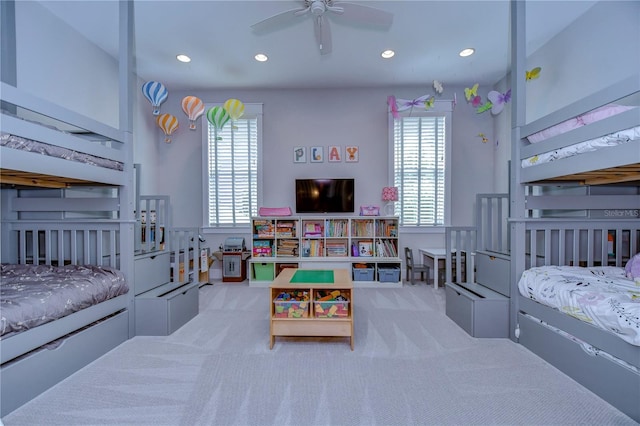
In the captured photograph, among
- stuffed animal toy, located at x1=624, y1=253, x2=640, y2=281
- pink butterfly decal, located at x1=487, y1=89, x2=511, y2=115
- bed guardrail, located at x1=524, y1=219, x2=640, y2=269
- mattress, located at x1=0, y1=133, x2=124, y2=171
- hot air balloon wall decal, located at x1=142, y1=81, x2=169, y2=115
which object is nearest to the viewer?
mattress, located at x1=0, y1=133, x2=124, y2=171

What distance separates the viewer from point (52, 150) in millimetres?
1663

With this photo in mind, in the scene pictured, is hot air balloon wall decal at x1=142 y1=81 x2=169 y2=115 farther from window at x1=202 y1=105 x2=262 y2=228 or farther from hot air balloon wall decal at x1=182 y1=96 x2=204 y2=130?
window at x1=202 y1=105 x2=262 y2=228

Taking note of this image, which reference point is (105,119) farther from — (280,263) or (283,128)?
(280,263)

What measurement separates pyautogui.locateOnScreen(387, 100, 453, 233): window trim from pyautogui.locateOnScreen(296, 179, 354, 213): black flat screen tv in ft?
2.35

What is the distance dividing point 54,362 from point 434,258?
3.86 m

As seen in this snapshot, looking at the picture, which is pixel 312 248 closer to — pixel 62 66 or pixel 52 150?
pixel 52 150

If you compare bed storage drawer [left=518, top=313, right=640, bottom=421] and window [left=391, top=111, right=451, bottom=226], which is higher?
window [left=391, top=111, right=451, bottom=226]

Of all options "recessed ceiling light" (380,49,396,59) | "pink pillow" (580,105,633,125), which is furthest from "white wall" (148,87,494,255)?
"pink pillow" (580,105,633,125)

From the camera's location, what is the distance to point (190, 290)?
8.84ft

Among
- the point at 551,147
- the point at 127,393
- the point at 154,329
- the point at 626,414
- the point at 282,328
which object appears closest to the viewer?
the point at 626,414

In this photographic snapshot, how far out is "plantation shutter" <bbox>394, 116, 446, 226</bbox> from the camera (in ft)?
14.2

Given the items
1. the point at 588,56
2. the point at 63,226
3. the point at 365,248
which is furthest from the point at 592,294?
the point at 63,226

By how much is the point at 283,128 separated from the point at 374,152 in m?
1.52

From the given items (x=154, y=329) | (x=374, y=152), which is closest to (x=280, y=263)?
(x=154, y=329)
